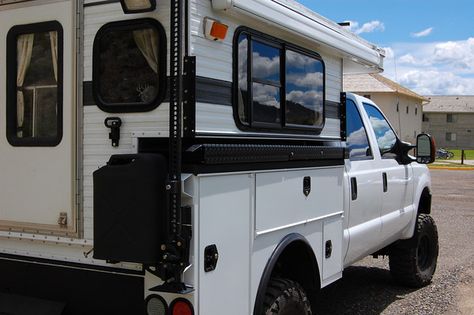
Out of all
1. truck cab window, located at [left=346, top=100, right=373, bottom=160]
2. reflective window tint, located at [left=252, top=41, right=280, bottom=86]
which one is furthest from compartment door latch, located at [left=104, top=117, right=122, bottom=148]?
truck cab window, located at [left=346, top=100, right=373, bottom=160]

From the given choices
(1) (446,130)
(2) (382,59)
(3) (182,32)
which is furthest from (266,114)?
(1) (446,130)

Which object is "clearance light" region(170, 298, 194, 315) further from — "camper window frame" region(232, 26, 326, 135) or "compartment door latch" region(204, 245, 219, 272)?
"camper window frame" region(232, 26, 326, 135)

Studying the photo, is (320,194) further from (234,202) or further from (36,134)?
(36,134)

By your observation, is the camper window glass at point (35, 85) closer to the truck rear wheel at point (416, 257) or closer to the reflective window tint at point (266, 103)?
the reflective window tint at point (266, 103)

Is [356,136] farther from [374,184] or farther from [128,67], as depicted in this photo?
[128,67]

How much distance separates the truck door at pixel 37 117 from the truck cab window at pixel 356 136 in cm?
264

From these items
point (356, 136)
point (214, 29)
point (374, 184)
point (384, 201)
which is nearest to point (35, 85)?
point (214, 29)

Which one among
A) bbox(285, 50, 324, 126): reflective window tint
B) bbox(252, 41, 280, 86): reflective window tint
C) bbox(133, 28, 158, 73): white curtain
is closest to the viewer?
bbox(133, 28, 158, 73): white curtain

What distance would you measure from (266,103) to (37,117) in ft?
4.47

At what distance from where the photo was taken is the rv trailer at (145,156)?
2.74 m

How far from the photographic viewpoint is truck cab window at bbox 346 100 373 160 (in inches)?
199

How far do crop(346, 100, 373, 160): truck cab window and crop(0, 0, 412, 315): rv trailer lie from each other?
1.44 metres

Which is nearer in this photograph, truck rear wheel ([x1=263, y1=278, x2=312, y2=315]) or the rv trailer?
the rv trailer

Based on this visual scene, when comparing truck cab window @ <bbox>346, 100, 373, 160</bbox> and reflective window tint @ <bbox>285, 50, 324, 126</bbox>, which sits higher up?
reflective window tint @ <bbox>285, 50, 324, 126</bbox>
